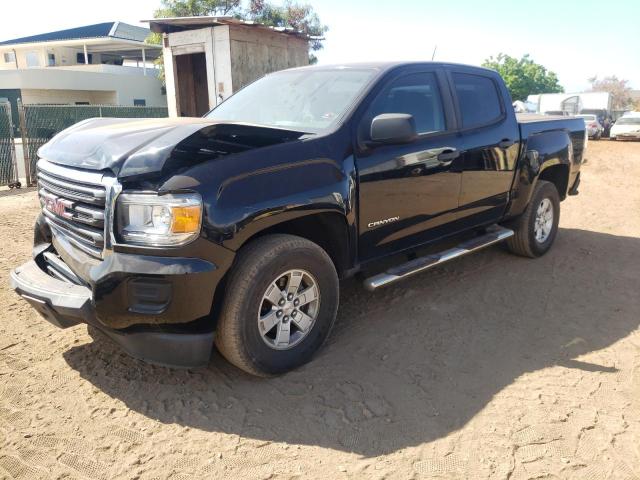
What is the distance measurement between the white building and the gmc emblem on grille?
1193 inches

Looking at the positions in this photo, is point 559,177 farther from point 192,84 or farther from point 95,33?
point 95,33

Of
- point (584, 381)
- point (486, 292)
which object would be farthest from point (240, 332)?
point (486, 292)

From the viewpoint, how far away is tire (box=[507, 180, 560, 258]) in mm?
5562

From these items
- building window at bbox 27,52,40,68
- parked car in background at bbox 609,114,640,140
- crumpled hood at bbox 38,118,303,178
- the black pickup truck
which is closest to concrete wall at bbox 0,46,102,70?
building window at bbox 27,52,40,68

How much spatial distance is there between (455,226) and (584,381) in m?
1.68

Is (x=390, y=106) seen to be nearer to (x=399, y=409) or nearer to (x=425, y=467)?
(x=399, y=409)

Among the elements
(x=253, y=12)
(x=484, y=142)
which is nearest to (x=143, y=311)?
(x=484, y=142)

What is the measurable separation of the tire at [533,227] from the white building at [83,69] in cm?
2951

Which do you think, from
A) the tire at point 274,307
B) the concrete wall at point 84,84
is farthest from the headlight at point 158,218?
the concrete wall at point 84,84

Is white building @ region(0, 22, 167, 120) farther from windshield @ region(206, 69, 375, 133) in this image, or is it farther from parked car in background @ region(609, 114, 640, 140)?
windshield @ region(206, 69, 375, 133)

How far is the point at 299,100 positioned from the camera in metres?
4.08

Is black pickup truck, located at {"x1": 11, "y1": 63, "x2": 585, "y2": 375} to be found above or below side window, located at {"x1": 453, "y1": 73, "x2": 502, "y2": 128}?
below

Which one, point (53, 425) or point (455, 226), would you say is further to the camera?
point (455, 226)

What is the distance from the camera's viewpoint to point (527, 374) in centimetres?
345
